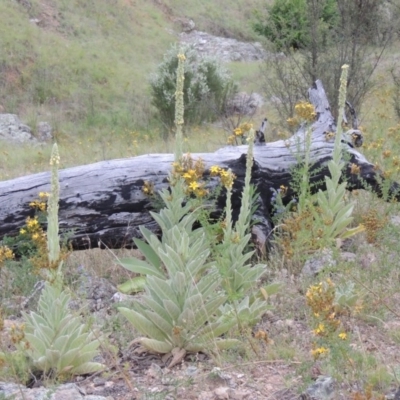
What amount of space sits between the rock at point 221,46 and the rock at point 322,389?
24088 millimetres

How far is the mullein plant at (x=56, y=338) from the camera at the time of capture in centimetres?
288

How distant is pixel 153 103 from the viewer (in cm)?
1578

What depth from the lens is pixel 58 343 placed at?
289cm

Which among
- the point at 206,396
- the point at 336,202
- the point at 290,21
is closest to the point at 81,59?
the point at 290,21

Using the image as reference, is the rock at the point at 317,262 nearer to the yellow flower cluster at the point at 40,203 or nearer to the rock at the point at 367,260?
the rock at the point at 367,260

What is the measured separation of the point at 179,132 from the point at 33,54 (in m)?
15.9

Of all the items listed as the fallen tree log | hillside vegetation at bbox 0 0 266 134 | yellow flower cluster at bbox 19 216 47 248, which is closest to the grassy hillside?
hillside vegetation at bbox 0 0 266 134

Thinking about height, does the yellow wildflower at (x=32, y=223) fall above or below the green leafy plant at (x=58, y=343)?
above

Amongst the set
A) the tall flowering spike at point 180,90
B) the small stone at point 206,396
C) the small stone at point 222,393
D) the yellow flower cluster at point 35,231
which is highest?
the tall flowering spike at point 180,90

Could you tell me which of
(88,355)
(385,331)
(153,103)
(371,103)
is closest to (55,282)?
(88,355)

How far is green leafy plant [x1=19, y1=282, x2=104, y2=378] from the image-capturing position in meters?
2.89

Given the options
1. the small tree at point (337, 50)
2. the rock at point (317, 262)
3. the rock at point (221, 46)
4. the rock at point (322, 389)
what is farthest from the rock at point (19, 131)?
the rock at point (221, 46)

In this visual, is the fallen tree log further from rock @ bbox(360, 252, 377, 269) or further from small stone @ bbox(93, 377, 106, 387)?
small stone @ bbox(93, 377, 106, 387)

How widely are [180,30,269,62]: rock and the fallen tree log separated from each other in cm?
2154
